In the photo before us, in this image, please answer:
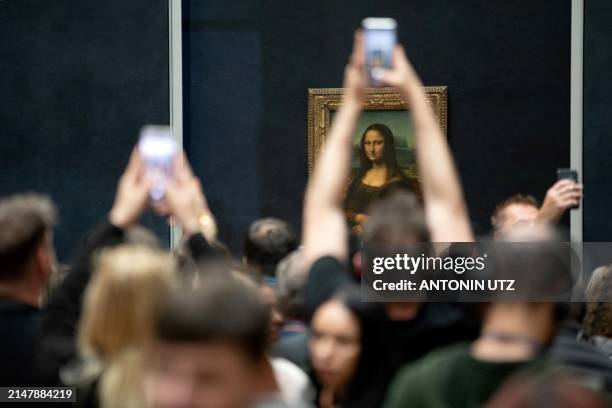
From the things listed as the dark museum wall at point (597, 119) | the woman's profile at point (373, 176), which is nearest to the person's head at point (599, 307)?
the dark museum wall at point (597, 119)

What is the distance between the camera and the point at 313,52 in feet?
34.9

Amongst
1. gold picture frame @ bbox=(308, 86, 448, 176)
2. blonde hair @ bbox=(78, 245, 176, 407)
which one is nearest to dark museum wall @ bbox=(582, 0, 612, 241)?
gold picture frame @ bbox=(308, 86, 448, 176)

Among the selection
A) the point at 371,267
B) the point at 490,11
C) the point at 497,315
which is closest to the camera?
the point at 497,315

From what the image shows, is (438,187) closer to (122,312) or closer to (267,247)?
(122,312)

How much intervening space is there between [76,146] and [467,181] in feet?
13.5

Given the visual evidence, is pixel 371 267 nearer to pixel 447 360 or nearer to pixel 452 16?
pixel 447 360

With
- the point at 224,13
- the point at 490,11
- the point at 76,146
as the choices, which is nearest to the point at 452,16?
the point at 490,11

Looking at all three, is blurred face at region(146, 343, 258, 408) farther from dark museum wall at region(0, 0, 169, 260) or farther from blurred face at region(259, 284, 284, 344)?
dark museum wall at region(0, 0, 169, 260)

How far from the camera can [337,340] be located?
121 inches

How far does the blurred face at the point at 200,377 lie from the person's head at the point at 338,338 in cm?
120

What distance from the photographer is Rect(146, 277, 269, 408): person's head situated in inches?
68.6

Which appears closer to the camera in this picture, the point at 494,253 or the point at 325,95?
the point at 494,253

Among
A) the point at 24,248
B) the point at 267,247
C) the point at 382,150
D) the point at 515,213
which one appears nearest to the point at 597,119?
the point at 382,150

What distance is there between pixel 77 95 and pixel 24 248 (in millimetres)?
7780
